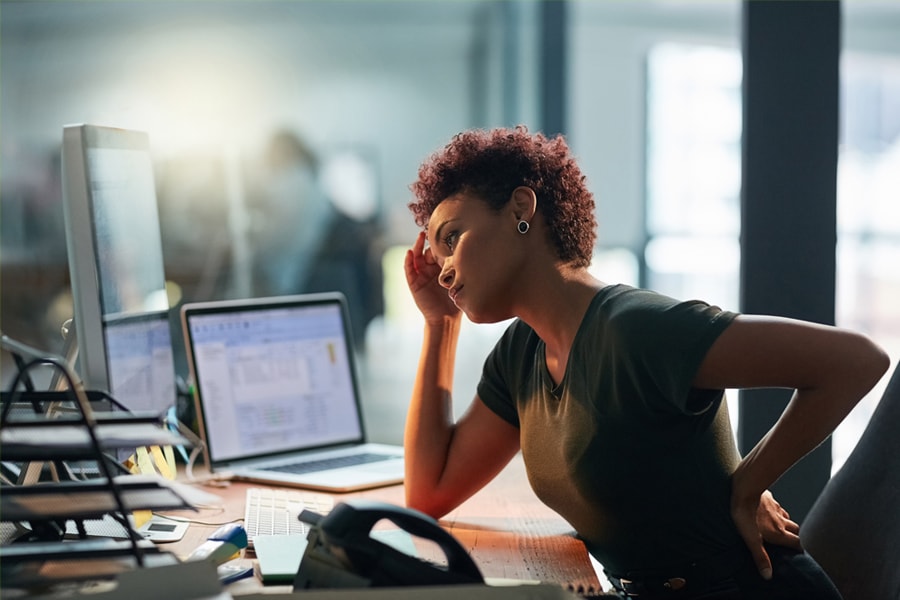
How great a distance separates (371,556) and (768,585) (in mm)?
616

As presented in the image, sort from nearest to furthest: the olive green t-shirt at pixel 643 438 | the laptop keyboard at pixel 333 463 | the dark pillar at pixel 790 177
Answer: the olive green t-shirt at pixel 643 438 → the laptop keyboard at pixel 333 463 → the dark pillar at pixel 790 177

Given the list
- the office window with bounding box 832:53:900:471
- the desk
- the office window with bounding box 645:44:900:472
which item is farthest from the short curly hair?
the office window with bounding box 832:53:900:471

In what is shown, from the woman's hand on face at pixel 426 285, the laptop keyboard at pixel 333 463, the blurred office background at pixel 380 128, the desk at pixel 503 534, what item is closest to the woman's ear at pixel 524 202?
the woman's hand on face at pixel 426 285

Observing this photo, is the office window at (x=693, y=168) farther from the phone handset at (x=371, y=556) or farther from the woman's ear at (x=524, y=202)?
the phone handset at (x=371, y=556)

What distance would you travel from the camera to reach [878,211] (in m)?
4.10

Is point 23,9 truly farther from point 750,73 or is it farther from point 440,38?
point 750,73

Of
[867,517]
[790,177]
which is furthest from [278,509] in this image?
[790,177]

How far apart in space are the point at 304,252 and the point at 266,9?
767 millimetres

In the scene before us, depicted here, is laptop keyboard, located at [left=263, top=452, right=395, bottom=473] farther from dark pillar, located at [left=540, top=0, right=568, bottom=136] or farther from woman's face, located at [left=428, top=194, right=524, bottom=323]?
dark pillar, located at [left=540, top=0, right=568, bottom=136]

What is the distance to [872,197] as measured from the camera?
411 centimetres

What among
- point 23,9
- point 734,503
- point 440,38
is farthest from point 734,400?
point 23,9

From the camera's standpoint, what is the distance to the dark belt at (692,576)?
125 cm

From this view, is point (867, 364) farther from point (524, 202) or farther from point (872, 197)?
point (872, 197)

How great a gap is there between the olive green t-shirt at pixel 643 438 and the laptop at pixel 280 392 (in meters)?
0.53
